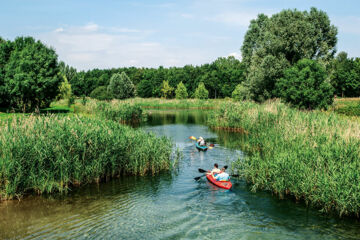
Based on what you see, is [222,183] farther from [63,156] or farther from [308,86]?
[308,86]

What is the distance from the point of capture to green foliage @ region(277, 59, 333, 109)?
33594mm

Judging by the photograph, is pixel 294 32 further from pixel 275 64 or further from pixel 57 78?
pixel 57 78

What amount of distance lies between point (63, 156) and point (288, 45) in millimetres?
36377

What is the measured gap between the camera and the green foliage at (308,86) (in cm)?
3359

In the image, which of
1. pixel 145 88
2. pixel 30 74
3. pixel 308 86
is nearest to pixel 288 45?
pixel 308 86

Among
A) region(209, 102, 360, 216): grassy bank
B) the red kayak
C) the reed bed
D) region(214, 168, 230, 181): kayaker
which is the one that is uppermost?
the reed bed

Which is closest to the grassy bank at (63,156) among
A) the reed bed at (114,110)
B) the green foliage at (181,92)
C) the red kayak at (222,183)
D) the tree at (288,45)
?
A: the red kayak at (222,183)

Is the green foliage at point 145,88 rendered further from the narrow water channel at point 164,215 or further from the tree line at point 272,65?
the narrow water channel at point 164,215

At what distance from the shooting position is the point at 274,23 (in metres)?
41.2

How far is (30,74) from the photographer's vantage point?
32.1m

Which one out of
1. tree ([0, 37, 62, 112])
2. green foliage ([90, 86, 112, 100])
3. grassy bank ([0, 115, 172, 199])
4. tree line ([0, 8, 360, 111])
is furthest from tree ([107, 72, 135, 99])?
grassy bank ([0, 115, 172, 199])

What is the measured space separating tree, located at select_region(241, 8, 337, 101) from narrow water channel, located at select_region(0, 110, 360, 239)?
29.6 metres

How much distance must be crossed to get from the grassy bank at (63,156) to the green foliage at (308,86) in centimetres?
2408

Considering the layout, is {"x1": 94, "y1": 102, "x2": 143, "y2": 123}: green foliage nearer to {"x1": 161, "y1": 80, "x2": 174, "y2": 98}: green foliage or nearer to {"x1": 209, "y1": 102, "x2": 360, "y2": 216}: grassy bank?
{"x1": 209, "y1": 102, "x2": 360, "y2": 216}: grassy bank
